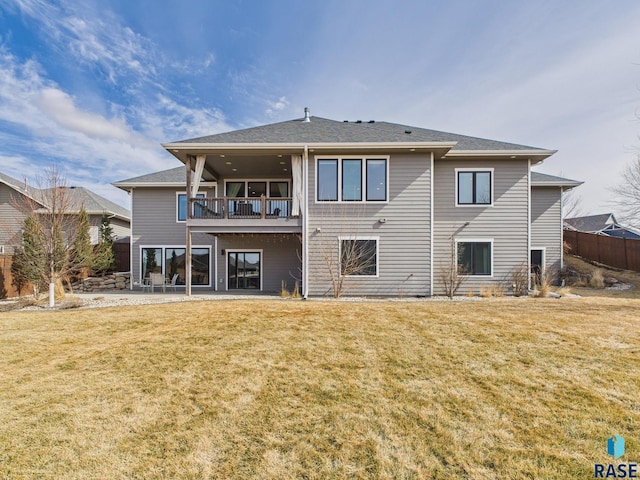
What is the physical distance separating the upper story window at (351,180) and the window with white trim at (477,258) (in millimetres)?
4032

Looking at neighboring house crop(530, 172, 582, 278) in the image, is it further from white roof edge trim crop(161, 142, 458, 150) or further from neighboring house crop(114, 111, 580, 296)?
white roof edge trim crop(161, 142, 458, 150)

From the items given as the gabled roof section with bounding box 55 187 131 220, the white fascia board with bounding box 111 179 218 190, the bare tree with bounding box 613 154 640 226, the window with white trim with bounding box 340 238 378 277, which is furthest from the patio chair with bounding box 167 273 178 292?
the bare tree with bounding box 613 154 640 226

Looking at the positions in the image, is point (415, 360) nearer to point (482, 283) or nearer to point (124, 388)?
point (124, 388)

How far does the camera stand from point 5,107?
14.8 meters

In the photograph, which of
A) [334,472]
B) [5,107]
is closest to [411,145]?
[334,472]

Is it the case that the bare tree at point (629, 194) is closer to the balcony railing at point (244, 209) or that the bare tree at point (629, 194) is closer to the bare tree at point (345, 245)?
the bare tree at point (345, 245)

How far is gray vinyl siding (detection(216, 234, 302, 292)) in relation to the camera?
44.3 feet

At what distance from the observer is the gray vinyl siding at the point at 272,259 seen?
531 inches

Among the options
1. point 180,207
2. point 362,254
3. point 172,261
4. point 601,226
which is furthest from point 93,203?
point 601,226

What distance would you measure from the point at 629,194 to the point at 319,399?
24517mm

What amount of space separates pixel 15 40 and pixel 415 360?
1811 centimetres

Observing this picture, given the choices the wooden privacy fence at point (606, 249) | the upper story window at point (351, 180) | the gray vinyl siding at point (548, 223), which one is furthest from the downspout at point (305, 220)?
the wooden privacy fence at point (606, 249)

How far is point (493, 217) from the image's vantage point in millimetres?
11820

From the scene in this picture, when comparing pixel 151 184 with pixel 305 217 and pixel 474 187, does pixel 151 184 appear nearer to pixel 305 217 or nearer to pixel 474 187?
pixel 305 217
